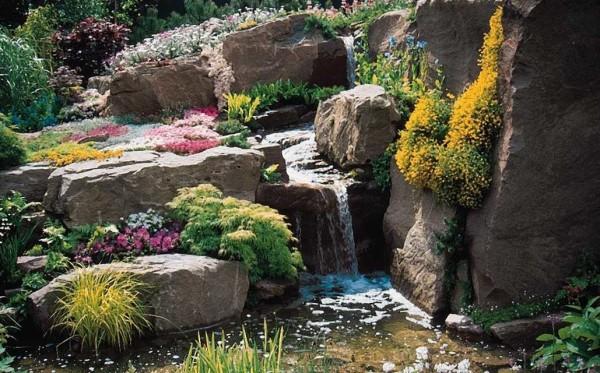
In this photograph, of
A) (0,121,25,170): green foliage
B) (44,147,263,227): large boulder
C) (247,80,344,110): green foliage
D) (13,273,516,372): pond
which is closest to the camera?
(13,273,516,372): pond

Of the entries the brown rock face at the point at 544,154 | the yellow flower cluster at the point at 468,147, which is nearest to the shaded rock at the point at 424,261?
the yellow flower cluster at the point at 468,147

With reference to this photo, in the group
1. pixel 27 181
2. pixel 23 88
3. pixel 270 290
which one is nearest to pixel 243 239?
pixel 270 290

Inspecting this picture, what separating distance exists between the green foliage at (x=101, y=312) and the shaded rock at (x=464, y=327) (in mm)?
3166

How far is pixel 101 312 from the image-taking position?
748 cm

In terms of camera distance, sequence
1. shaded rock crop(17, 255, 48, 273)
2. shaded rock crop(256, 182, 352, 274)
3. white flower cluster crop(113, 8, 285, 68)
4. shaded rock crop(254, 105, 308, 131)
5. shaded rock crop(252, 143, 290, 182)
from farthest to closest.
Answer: white flower cluster crop(113, 8, 285, 68), shaded rock crop(254, 105, 308, 131), shaded rock crop(252, 143, 290, 182), shaded rock crop(256, 182, 352, 274), shaded rock crop(17, 255, 48, 273)

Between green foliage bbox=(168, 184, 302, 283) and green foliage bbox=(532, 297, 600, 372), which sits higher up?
green foliage bbox=(168, 184, 302, 283)

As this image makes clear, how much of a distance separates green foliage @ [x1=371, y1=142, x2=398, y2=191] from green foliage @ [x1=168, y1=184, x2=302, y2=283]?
1900mm

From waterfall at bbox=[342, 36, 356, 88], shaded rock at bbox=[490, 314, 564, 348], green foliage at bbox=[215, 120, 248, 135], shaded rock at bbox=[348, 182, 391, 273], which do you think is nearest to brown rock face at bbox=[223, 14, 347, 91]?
waterfall at bbox=[342, 36, 356, 88]

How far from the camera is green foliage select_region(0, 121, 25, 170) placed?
32.5ft

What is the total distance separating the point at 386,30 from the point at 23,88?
6.97m

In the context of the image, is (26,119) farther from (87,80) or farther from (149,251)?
(149,251)

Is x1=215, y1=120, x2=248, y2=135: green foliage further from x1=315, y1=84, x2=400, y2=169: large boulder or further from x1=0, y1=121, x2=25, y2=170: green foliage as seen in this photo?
x1=0, y1=121, x2=25, y2=170: green foliage

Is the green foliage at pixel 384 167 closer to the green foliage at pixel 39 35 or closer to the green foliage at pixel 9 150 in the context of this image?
the green foliage at pixel 9 150

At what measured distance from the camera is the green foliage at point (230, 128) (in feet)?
39.5
